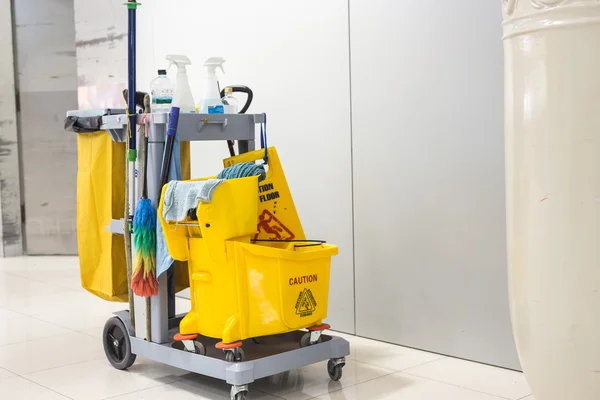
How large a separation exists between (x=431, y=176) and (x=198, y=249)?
99 centimetres

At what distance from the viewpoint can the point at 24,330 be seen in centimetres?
366

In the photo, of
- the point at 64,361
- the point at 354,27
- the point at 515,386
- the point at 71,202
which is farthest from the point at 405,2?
the point at 71,202

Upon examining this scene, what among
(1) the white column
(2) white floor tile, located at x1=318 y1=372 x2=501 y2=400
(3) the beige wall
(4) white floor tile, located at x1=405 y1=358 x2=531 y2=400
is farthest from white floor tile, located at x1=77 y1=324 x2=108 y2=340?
(3) the beige wall

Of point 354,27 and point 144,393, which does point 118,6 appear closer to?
point 354,27

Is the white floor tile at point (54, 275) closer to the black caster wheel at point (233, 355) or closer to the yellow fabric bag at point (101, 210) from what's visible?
the yellow fabric bag at point (101, 210)

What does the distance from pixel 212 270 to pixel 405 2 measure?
4.35ft

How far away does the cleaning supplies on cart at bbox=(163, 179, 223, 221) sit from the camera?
247 cm

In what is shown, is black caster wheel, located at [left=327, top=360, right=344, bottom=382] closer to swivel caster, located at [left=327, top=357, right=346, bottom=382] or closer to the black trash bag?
swivel caster, located at [left=327, top=357, right=346, bottom=382]

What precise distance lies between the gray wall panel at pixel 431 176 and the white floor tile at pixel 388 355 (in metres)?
0.04

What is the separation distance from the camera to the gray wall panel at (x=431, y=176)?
281 centimetres

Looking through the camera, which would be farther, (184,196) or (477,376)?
(477,376)

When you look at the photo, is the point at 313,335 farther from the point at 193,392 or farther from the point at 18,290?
the point at 18,290

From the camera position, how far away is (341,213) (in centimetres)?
340

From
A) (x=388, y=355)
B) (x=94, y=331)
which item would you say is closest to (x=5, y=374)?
(x=94, y=331)
